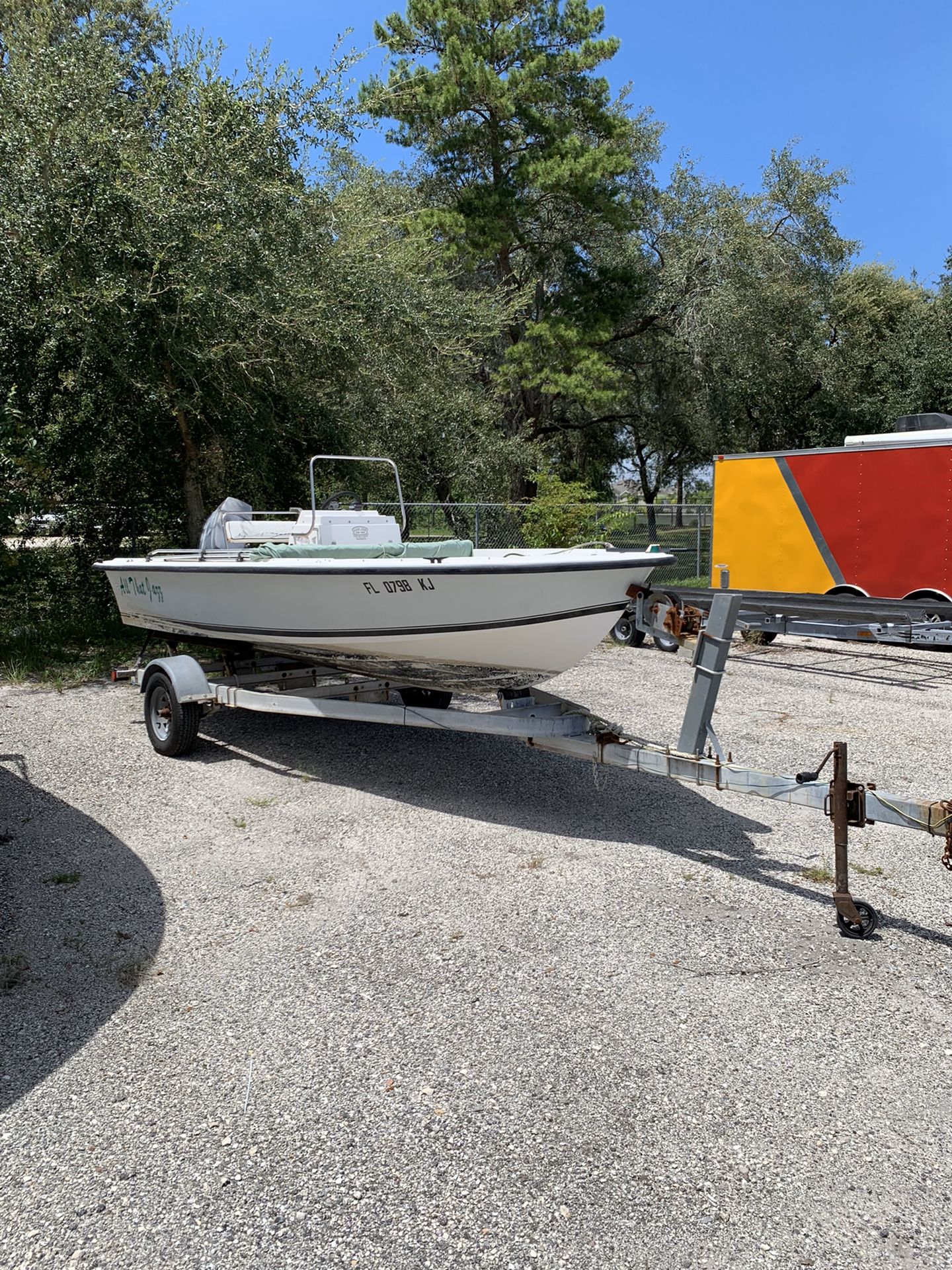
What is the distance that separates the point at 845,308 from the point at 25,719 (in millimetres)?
23650

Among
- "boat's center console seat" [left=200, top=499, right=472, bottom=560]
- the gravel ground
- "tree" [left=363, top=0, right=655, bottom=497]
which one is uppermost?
"tree" [left=363, top=0, right=655, bottom=497]

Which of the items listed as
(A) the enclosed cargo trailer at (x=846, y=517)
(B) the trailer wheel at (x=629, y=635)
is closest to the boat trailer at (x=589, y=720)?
(B) the trailer wheel at (x=629, y=635)

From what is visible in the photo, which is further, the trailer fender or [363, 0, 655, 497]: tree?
[363, 0, 655, 497]: tree

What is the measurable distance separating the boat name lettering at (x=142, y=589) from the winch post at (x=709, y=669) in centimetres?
440

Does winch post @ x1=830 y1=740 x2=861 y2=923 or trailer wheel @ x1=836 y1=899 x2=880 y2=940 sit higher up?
winch post @ x1=830 y1=740 x2=861 y2=923

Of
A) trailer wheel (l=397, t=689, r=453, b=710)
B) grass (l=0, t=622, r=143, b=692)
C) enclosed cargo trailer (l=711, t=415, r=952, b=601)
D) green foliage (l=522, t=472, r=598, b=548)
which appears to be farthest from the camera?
green foliage (l=522, t=472, r=598, b=548)

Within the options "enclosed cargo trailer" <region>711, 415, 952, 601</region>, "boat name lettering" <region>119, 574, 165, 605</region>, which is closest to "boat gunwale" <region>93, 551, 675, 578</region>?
"boat name lettering" <region>119, 574, 165, 605</region>

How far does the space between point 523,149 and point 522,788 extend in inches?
712

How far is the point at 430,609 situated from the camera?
4.91 metres

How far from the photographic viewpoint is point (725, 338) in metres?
21.2

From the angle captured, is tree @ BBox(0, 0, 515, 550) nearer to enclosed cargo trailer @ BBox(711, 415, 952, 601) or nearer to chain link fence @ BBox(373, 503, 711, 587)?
chain link fence @ BBox(373, 503, 711, 587)

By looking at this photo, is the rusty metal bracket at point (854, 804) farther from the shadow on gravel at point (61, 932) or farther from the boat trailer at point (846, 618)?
the boat trailer at point (846, 618)

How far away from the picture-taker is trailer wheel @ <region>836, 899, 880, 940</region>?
351 centimetres

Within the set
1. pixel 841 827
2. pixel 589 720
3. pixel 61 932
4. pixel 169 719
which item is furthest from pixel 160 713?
pixel 841 827
